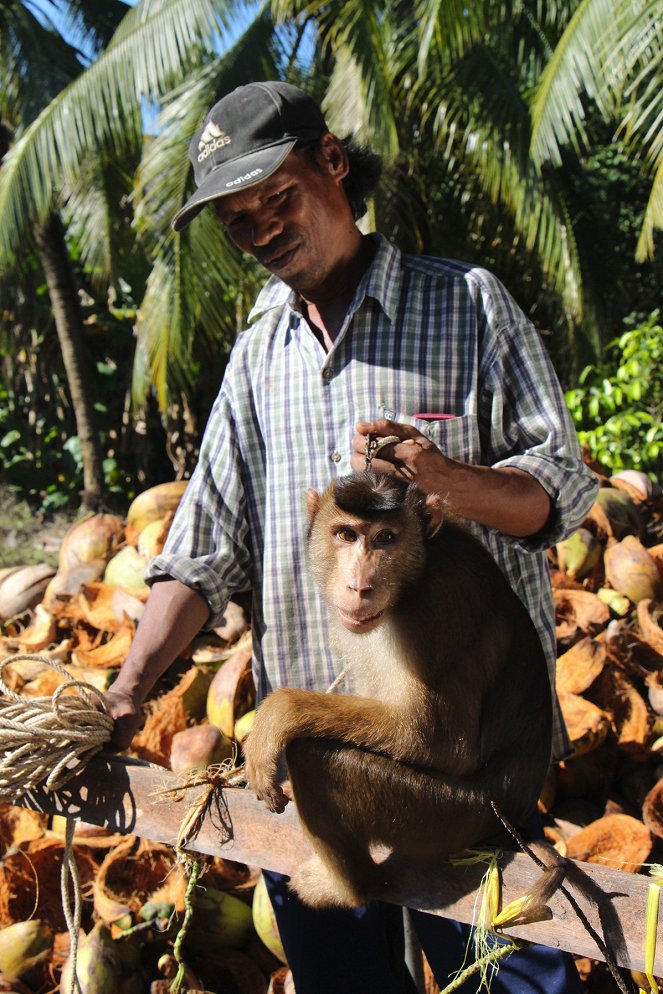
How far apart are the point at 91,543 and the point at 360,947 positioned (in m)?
3.61

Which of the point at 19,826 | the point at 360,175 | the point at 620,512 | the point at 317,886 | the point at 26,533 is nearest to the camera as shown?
the point at 317,886

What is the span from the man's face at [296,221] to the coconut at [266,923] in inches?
83.5

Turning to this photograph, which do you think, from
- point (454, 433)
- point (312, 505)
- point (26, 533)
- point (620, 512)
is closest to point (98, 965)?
point (312, 505)

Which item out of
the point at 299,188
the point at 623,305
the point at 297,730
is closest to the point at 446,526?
the point at 297,730

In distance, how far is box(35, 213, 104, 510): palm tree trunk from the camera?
9.45 m

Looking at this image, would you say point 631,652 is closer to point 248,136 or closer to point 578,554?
point 578,554

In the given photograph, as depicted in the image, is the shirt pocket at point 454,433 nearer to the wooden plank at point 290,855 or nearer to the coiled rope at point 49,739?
the wooden plank at point 290,855

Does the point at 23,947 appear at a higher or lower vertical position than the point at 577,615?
higher

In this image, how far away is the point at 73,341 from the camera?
9578mm

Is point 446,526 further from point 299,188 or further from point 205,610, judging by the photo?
point 299,188

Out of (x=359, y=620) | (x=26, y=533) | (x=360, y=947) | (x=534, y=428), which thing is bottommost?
A: (x=26, y=533)

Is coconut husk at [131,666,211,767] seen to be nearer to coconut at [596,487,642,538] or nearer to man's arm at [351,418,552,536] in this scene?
man's arm at [351,418,552,536]

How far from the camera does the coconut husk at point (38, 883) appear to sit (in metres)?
3.40

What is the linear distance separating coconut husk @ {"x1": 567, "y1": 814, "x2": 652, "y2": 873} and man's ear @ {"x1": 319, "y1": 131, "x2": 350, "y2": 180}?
2.37 metres
